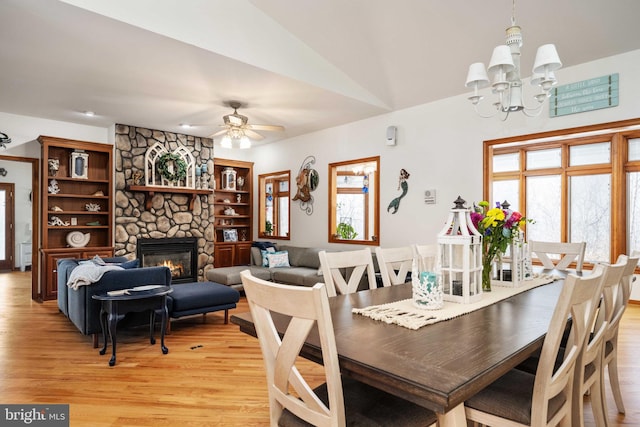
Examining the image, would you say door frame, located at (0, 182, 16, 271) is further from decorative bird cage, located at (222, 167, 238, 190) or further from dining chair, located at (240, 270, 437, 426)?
dining chair, located at (240, 270, 437, 426)

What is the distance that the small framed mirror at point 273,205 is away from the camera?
800cm

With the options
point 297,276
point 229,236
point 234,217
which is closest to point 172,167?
point 234,217

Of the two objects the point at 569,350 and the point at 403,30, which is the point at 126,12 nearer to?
the point at 403,30

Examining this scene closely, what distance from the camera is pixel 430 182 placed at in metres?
5.08

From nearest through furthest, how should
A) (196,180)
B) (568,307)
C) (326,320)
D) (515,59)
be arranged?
(326,320) < (568,307) < (515,59) < (196,180)

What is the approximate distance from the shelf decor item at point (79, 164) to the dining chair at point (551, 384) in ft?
21.0

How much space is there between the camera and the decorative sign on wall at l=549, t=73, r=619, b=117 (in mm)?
3732

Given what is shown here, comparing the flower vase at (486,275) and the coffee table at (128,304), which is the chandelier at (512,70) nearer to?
the flower vase at (486,275)

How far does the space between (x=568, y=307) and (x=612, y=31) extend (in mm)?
3504

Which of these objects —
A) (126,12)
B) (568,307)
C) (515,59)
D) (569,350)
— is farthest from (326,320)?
(126,12)

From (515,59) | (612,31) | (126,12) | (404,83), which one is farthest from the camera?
(404,83)

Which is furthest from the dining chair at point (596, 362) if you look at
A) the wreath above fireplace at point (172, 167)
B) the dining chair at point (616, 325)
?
the wreath above fireplace at point (172, 167)

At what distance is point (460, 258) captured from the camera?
73.7 inches

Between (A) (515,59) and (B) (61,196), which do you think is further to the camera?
(B) (61,196)
